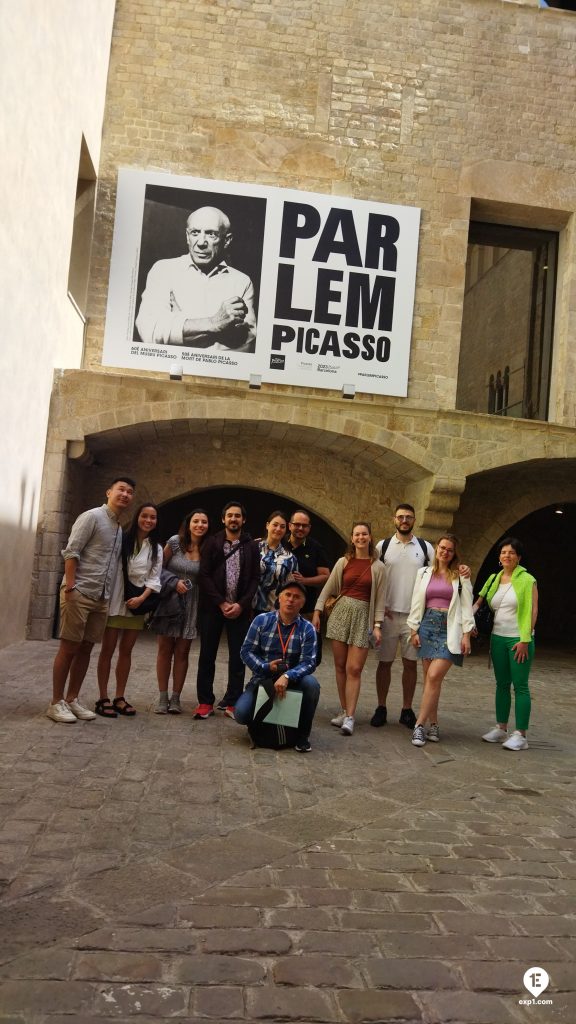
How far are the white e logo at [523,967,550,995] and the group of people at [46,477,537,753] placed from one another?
9.28 feet

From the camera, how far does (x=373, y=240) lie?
36.8 feet

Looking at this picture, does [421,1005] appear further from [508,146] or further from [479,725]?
[508,146]

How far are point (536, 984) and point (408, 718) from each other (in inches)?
156

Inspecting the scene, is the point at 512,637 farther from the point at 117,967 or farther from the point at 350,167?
the point at 350,167

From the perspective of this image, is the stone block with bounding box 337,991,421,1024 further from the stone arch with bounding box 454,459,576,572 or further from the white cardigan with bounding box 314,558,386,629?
the stone arch with bounding box 454,459,576,572

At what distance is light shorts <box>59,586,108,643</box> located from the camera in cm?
Result: 528

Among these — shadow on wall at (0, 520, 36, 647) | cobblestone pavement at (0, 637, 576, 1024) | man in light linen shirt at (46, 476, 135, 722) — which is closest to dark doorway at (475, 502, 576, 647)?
shadow on wall at (0, 520, 36, 647)

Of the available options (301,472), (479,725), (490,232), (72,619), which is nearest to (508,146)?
(490,232)

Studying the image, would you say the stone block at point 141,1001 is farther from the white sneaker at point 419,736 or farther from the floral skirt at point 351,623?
the floral skirt at point 351,623

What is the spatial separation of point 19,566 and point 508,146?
8577mm

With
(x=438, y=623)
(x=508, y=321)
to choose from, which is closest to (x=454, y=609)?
(x=438, y=623)

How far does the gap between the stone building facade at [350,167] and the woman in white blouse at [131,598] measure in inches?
192

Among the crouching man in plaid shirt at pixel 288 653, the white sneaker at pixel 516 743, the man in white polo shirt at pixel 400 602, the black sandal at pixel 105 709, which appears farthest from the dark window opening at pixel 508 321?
the black sandal at pixel 105 709

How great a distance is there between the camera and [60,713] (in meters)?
5.36
